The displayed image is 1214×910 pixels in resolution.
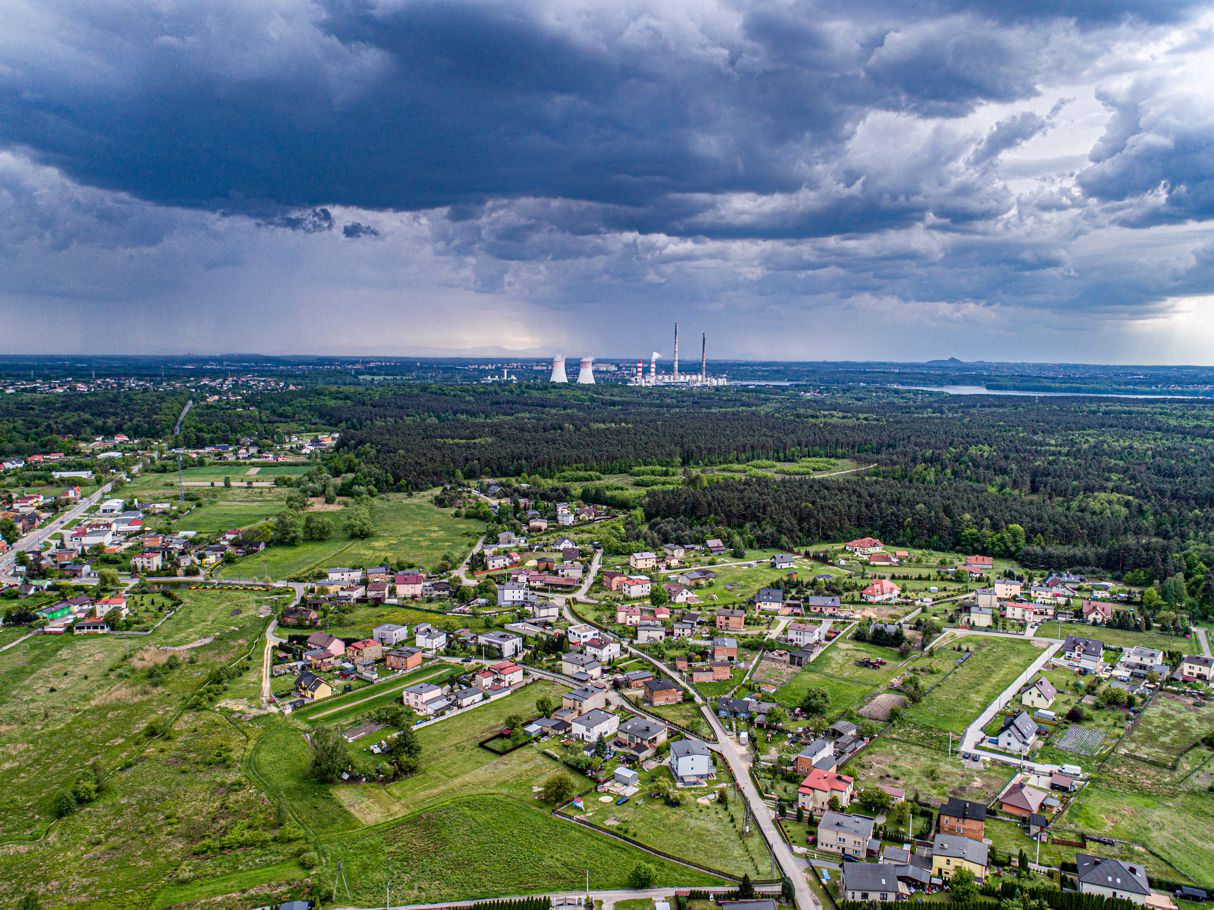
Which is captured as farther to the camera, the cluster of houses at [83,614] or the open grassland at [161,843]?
the cluster of houses at [83,614]

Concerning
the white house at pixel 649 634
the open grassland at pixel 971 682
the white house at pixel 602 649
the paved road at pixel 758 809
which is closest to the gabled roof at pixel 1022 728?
the open grassland at pixel 971 682

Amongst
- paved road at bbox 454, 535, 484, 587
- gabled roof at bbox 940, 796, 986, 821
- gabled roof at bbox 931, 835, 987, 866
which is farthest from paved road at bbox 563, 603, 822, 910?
paved road at bbox 454, 535, 484, 587

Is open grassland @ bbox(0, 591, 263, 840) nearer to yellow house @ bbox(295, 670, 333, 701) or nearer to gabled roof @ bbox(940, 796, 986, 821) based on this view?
yellow house @ bbox(295, 670, 333, 701)

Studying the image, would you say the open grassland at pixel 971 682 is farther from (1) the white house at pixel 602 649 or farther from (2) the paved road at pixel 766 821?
(1) the white house at pixel 602 649

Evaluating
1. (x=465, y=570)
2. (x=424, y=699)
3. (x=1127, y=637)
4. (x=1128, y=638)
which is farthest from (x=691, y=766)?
(x=1127, y=637)

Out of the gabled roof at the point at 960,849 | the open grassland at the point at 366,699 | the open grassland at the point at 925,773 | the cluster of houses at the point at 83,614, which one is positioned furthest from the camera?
the cluster of houses at the point at 83,614

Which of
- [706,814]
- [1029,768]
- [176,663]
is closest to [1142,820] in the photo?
[1029,768]

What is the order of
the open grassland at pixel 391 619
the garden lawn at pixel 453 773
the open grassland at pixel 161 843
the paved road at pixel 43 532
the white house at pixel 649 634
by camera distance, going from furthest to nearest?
the paved road at pixel 43 532
the open grassland at pixel 391 619
the white house at pixel 649 634
the garden lawn at pixel 453 773
the open grassland at pixel 161 843

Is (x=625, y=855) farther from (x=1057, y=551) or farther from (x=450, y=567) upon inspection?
(x=1057, y=551)

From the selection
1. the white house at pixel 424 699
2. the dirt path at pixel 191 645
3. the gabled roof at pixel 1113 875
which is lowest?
the dirt path at pixel 191 645
